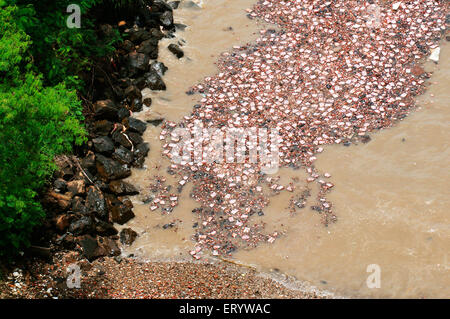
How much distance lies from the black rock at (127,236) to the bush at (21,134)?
1727 millimetres

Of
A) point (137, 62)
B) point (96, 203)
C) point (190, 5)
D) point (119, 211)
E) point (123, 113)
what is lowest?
point (119, 211)

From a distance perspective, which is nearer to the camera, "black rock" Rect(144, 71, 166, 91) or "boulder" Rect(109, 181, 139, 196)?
"boulder" Rect(109, 181, 139, 196)

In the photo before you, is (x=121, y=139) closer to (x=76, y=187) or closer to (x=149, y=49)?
(x=76, y=187)

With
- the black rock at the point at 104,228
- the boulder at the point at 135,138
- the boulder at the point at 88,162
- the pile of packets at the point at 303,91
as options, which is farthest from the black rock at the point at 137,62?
the black rock at the point at 104,228

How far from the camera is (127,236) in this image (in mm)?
12258

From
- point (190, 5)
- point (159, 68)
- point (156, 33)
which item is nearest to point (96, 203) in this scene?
point (159, 68)

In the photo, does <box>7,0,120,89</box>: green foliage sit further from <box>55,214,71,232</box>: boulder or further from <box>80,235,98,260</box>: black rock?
<box>80,235,98,260</box>: black rock

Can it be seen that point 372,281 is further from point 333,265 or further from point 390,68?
point 390,68

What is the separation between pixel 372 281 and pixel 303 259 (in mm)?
1334

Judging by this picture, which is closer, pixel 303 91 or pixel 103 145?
pixel 103 145

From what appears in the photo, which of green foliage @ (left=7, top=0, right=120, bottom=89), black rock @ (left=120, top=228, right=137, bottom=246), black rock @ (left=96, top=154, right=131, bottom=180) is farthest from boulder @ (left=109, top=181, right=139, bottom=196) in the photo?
green foliage @ (left=7, top=0, right=120, bottom=89)

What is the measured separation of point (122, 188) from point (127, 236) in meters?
1.20

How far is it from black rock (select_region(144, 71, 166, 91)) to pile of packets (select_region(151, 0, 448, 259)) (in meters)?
0.86

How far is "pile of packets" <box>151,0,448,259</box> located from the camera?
42.5ft
